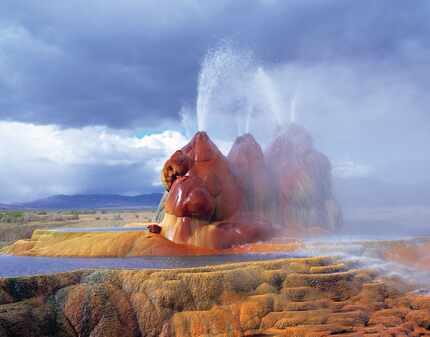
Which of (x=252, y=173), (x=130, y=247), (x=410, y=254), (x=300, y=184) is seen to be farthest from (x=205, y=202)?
(x=410, y=254)

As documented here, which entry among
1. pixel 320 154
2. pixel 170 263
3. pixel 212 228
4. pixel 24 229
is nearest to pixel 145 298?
pixel 170 263

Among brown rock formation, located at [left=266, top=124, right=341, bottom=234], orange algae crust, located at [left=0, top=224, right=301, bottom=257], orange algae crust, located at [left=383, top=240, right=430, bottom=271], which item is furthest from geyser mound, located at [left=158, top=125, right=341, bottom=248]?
orange algae crust, located at [left=383, top=240, right=430, bottom=271]

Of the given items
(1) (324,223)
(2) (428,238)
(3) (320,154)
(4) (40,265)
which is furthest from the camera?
(3) (320,154)

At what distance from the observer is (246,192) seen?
24.9 m

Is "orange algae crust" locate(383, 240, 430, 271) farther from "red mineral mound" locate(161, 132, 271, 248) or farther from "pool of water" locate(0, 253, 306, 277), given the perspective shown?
"red mineral mound" locate(161, 132, 271, 248)

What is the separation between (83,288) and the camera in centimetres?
1166

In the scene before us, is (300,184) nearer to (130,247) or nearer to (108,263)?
(130,247)

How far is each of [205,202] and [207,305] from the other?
9676 millimetres

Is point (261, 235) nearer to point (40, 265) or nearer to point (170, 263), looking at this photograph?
point (170, 263)

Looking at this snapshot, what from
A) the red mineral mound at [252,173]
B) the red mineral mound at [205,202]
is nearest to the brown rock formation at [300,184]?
the red mineral mound at [252,173]

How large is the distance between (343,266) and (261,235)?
7.65 meters

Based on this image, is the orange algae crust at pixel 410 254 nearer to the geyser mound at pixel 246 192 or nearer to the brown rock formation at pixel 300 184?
the geyser mound at pixel 246 192

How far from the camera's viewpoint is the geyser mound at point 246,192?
21.7 metres

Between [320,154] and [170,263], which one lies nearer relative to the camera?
[170,263]
